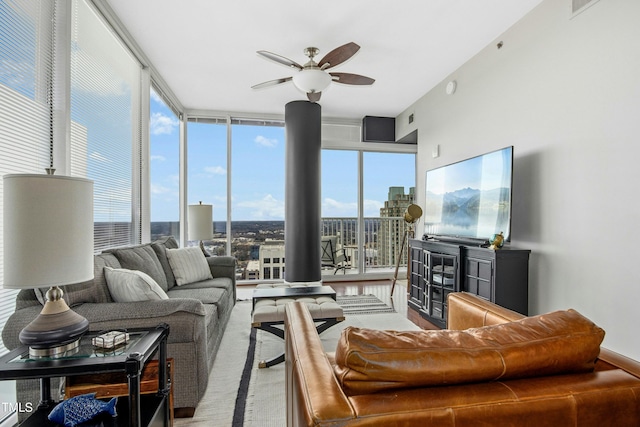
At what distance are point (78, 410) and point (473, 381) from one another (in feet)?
4.48

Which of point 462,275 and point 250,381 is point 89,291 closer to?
point 250,381

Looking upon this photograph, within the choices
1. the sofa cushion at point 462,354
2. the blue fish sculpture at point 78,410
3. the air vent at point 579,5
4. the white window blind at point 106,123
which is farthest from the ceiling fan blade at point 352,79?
the blue fish sculpture at point 78,410

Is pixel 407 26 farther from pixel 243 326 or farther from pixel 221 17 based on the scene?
pixel 243 326

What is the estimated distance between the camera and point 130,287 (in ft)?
6.27

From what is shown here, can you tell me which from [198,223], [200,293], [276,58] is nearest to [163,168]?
[198,223]

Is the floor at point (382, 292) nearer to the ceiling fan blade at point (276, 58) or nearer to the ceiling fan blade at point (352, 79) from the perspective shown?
the ceiling fan blade at point (352, 79)

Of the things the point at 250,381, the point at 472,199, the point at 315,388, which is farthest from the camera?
the point at 472,199

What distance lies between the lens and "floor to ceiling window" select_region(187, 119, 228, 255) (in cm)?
510

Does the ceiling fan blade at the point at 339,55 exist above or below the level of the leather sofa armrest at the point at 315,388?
above

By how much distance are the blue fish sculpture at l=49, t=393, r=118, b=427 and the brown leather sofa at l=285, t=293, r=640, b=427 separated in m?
0.88

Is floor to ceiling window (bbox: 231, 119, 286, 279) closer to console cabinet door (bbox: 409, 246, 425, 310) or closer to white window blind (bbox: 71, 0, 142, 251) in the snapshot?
white window blind (bbox: 71, 0, 142, 251)

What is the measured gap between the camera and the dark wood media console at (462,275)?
2668mm

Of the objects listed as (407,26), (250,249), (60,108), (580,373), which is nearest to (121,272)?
(60,108)

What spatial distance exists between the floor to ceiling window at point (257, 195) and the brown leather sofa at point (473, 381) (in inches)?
180
